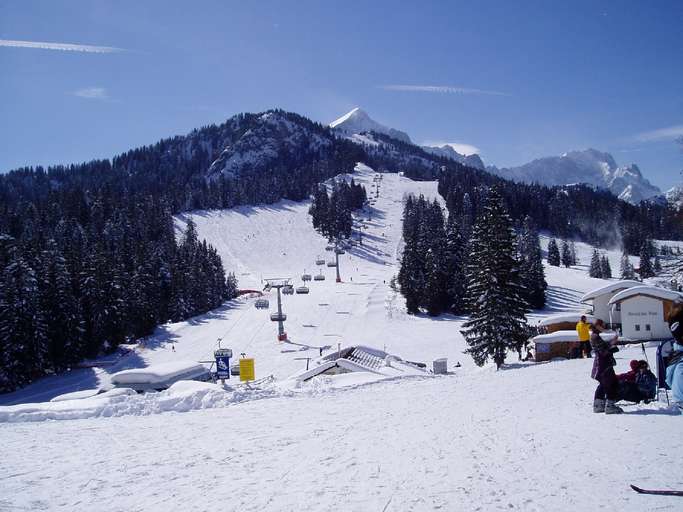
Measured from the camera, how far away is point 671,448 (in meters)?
6.62

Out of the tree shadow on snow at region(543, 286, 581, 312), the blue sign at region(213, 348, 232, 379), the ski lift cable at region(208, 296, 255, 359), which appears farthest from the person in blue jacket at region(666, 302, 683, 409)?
the tree shadow on snow at region(543, 286, 581, 312)

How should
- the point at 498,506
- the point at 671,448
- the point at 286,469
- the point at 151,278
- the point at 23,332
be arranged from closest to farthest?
the point at 498,506, the point at 671,448, the point at 286,469, the point at 23,332, the point at 151,278

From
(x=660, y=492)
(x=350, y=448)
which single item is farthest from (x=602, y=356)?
(x=350, y=448)

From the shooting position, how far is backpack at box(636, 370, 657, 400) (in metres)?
9.05

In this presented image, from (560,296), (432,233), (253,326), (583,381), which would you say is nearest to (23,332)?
(253,326)

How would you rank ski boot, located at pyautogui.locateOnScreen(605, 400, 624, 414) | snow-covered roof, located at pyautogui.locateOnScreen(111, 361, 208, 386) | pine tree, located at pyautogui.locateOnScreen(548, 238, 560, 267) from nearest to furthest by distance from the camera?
ski boot, located at pyautogui.locateOnScreen(605, 400, 624, 414), snow-covered roof, located at pyautogui.locateOnScreen(111, 361, 208, 386), pine tree, located at pyautogui.locateOnScreen(548, 238, 560, 267)

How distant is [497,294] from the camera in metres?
29.2

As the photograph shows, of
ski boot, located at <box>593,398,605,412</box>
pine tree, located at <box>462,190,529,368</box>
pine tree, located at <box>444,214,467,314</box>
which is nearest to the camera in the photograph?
ski boot, located at <box>593,398,605,412</box>

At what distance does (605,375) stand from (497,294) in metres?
20.6

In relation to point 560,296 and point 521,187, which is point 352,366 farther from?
point 521,187

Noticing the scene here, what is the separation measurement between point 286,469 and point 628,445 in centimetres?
514

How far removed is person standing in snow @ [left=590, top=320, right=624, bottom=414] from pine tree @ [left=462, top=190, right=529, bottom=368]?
19.8 metres

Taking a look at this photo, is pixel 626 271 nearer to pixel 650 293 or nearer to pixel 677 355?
pixel 650 293

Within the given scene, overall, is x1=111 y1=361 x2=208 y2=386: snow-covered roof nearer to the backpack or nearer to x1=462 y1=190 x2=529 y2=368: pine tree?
x1=462 y1=190 x2=529 y2=368: pine tree
